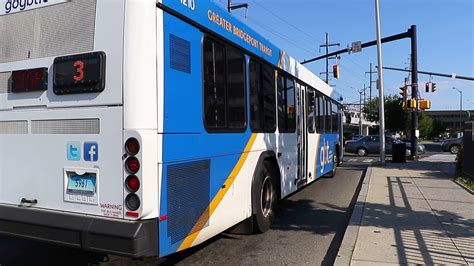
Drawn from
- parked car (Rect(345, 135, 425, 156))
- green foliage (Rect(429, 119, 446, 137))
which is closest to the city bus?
parked car (Rect(345, 135, 425, 156))

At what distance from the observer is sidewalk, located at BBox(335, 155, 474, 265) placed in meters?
5.44

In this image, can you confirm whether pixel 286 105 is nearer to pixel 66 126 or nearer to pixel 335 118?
pixel 66 126

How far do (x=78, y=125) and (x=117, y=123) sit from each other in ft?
1.64

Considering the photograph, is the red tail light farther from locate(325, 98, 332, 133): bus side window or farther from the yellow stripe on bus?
locate(325, 98, 332, 133): bus side window

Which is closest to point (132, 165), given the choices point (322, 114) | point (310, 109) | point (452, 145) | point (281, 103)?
point (281, 103)

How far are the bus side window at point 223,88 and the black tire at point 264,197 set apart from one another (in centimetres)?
99

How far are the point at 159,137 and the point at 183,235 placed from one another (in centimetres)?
105

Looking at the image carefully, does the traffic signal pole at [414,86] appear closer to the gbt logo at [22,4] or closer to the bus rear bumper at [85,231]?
the gbt logo at [22,4]

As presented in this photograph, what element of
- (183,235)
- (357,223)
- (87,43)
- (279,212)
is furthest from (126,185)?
(279,212)

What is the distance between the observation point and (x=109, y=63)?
3.99 m

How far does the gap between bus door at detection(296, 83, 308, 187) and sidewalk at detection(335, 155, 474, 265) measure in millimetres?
1295

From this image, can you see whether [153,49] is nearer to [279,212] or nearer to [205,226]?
[205,226]

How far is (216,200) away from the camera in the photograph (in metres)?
5.02

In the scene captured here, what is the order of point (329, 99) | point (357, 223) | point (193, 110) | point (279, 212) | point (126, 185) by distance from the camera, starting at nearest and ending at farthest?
point (126, 185) → point (193, 110) → point (357, 223) → point (279, 212) → point (329, 99)
